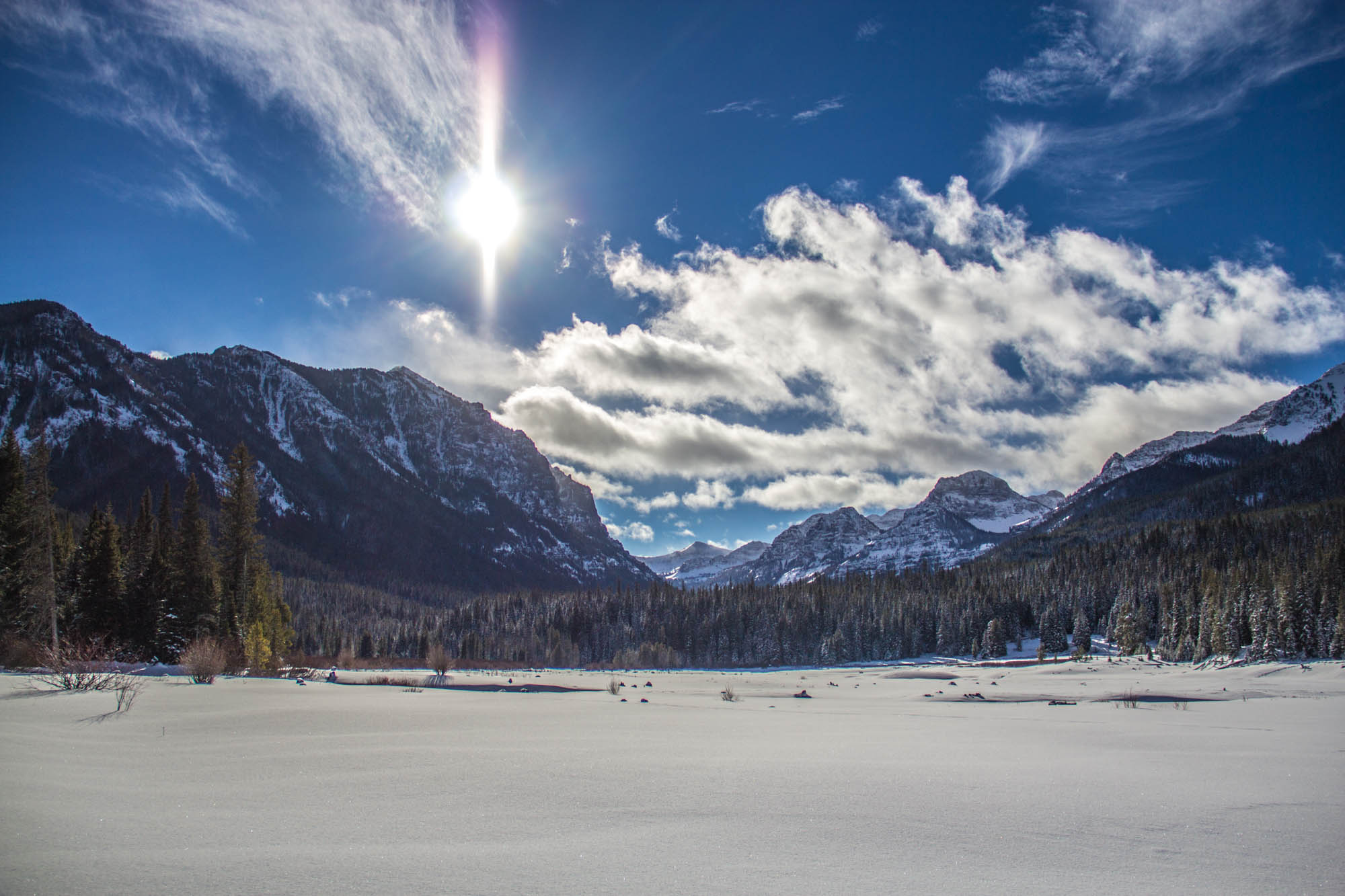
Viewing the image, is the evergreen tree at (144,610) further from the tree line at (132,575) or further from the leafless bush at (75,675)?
the leafless bush at (75,675)

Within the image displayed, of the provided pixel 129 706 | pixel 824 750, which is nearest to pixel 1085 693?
pixel 824 750

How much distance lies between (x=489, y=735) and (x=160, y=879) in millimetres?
8471

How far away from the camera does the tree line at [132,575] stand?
32125 mm

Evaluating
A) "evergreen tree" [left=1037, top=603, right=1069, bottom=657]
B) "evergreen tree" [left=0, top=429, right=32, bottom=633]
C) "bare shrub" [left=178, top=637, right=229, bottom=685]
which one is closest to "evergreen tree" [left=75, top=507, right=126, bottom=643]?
"evergreen tree" [left=0, top=429, right=32, bottom=633]

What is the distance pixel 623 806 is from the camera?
23.5 ft

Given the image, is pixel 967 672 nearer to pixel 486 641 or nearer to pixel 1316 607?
pixel 1316 607

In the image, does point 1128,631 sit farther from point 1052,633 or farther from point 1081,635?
point 1052,633

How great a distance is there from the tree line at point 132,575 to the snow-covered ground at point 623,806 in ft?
80.9

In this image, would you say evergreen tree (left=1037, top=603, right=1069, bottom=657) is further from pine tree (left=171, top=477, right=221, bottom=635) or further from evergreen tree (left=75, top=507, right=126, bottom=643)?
evergreen tree (left=75, top=507, right=126, bottom=643)

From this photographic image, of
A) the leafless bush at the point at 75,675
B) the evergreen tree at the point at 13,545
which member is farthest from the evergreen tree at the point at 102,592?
the leafless bush at the point at 75,675

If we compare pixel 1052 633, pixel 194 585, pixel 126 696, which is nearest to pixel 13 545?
pixel 194 585

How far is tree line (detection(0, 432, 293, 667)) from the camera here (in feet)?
105

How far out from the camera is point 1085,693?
119 ft

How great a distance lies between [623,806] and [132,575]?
1952 inches
